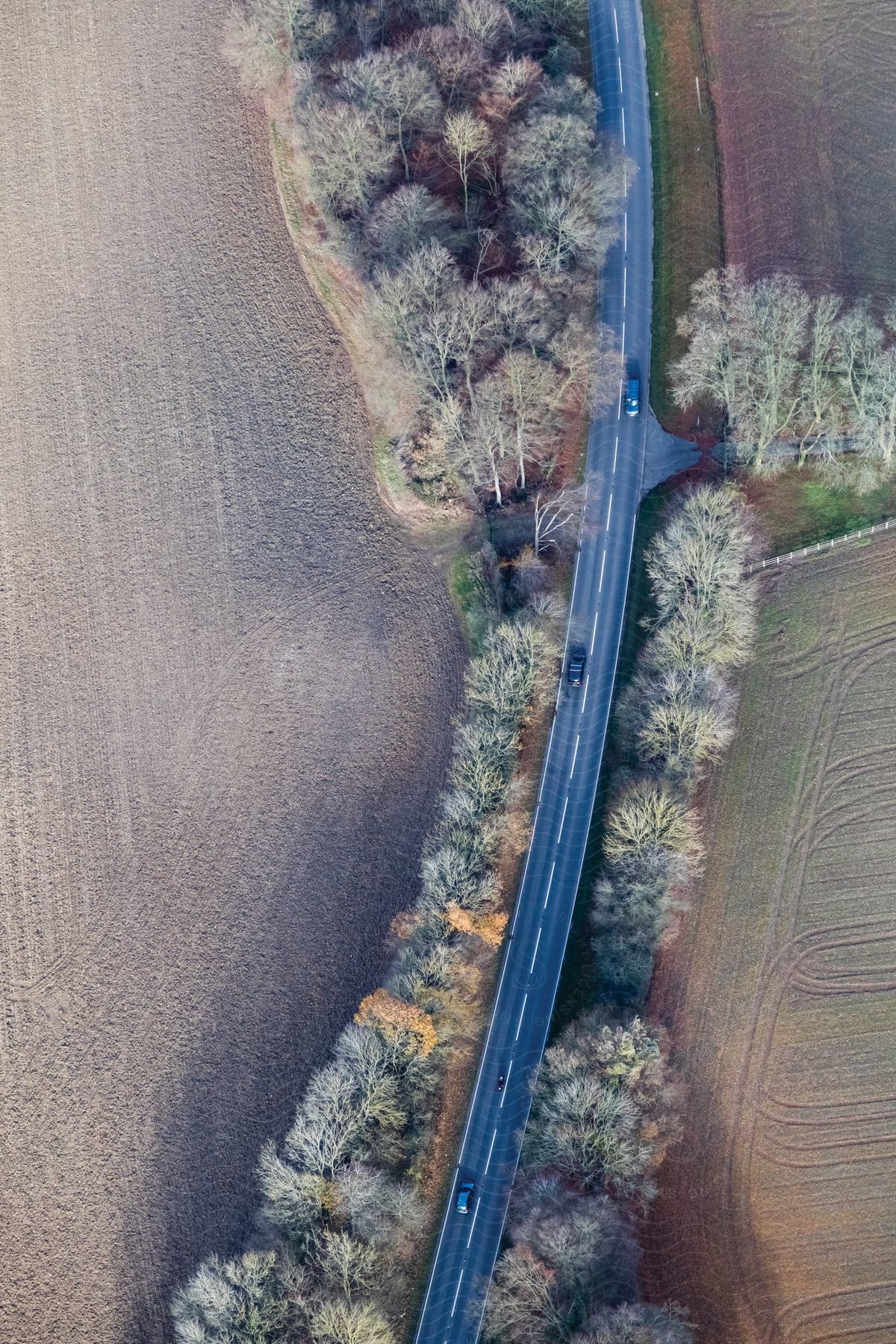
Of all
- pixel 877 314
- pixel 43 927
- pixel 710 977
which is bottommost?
pixel 710 977

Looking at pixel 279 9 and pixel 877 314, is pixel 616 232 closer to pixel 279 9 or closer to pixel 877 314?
pixel 877 314

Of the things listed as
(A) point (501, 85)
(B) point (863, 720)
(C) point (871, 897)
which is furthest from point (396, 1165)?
(A) point (501, 85)

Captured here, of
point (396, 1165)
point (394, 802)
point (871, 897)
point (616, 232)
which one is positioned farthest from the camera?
point (616, 232)

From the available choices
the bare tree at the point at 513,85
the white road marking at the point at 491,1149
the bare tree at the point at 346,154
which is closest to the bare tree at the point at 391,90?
the bare tree at the point at 346,154

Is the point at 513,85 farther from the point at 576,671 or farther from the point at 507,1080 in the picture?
the point at 507,1080

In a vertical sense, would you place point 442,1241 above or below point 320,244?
below

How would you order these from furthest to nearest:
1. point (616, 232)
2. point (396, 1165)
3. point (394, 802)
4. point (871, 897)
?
point (616, 232)
point (394, 802)
point (871, 897)
point (396, 1165)

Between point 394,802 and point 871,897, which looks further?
point 394,802
